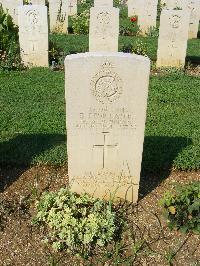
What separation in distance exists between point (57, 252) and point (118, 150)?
4.07 ft

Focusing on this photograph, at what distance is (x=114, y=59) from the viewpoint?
12.3ft

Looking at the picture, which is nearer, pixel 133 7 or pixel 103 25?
pixel 103 25

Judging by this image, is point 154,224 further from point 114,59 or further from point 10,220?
point 114,59

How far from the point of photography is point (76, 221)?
3961mm

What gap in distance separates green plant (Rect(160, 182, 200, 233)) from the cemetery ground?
0.12 m

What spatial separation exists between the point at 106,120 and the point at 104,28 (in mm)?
6810

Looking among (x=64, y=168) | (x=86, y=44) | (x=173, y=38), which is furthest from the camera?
(x=86, y=44)

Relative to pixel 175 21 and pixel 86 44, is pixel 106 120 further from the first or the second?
pixel 86 44

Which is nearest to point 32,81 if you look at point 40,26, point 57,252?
point 40,26

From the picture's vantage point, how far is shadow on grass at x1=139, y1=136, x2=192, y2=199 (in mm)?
5027

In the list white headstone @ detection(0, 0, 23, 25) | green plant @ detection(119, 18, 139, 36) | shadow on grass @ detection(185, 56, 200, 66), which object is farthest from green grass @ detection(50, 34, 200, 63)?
white headstone @ detection(0, 0, 23, 25)

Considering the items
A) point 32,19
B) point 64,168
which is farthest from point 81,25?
point 64,168

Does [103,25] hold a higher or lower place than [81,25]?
higher

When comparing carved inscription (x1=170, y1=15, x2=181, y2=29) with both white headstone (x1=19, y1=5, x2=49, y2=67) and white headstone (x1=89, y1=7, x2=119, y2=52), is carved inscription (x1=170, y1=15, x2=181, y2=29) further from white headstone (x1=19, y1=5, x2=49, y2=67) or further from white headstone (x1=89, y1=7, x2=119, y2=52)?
white headstone (x1=19, y1=5, x2=49, y2=67)
